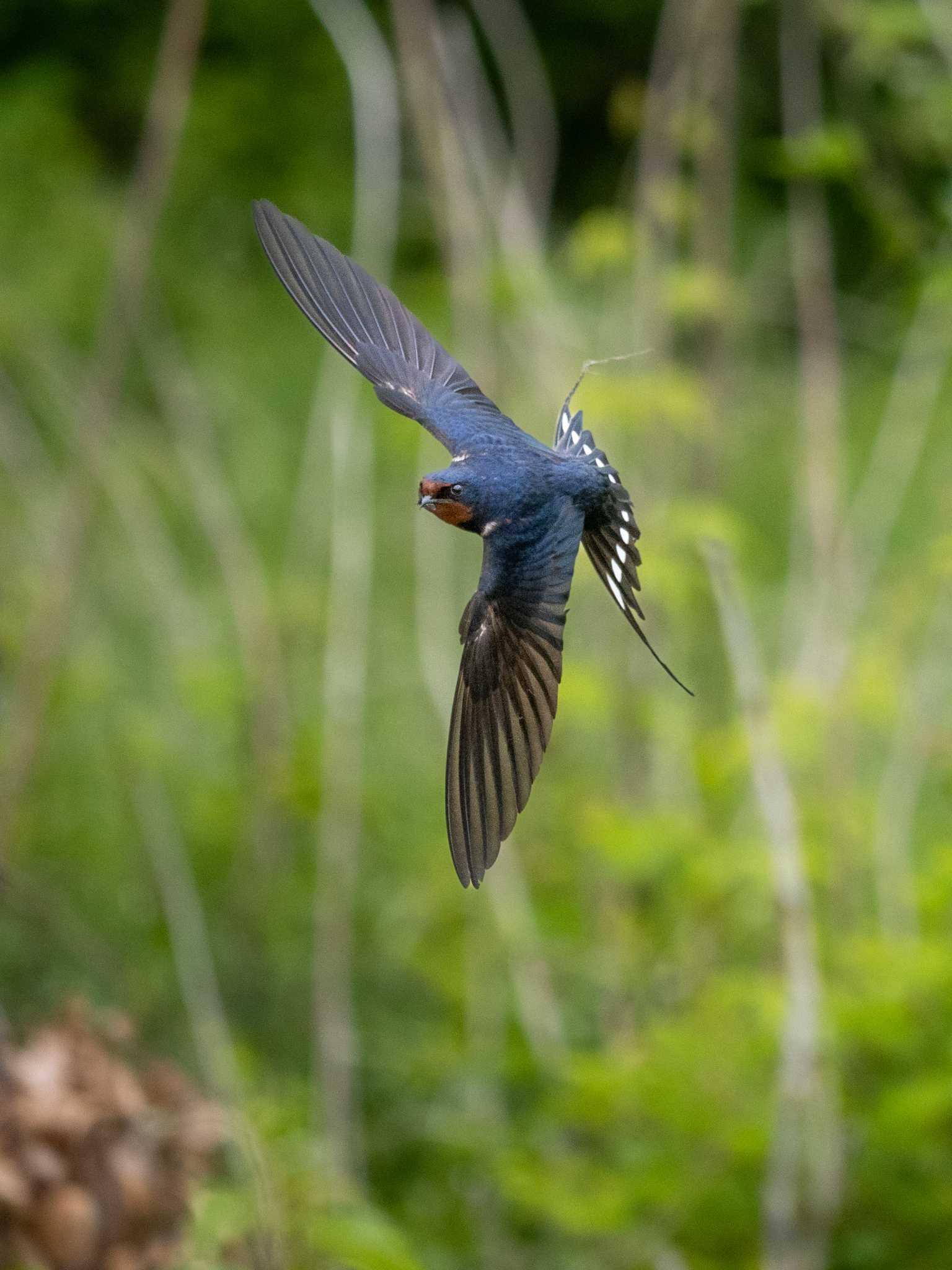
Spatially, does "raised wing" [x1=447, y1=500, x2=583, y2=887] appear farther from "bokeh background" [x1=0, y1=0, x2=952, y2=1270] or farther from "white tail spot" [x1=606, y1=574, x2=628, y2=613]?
"bokeh background" [x1=0, y1=0, x2=952, y2=1270]

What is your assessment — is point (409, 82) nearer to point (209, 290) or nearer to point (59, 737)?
point (59, 737)

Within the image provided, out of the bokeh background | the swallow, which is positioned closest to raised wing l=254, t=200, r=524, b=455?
the swallow

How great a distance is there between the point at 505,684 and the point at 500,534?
8cm

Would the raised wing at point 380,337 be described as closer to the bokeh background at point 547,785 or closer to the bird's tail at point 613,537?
the bird's tail at point 613,537

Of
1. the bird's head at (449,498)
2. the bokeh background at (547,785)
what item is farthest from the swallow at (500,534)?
the bokeh background at (547,785)

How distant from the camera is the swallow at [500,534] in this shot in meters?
0.60

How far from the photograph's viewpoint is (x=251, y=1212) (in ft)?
2.99

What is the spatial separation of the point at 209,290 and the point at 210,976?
2.43 meters

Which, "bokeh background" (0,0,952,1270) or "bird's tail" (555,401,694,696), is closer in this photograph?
"bird's tail" (555,401,694,696)

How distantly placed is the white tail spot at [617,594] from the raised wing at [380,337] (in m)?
0.08

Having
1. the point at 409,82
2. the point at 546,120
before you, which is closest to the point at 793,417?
the point at 546,120

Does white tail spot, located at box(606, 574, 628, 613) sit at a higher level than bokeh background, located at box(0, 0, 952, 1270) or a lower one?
lower

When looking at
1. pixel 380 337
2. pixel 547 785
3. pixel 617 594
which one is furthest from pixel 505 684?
pixel 547 785

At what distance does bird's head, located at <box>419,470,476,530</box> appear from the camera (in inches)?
24.3
